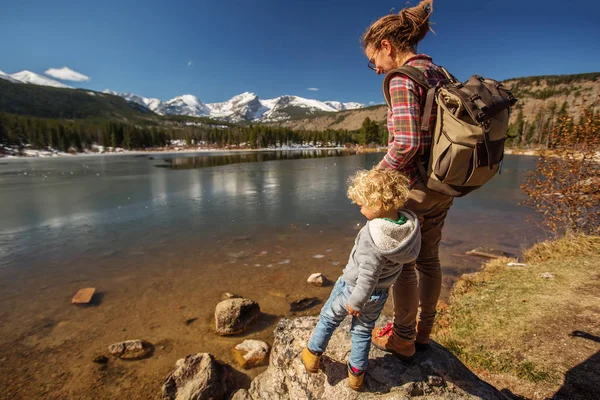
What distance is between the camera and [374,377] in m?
3.05

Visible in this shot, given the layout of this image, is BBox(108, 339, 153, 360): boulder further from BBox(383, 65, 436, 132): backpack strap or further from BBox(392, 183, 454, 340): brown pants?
BBox(383, 65, 436, 132): backpack strap

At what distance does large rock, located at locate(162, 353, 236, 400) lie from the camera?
487cm

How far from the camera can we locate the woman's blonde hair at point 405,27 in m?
2.61

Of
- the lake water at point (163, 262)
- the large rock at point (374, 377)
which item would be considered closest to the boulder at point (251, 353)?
the lake water at point (163, 262)

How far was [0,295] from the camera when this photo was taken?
26.6 feet

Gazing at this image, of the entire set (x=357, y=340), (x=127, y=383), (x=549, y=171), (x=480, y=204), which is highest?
(x=549, y=171)

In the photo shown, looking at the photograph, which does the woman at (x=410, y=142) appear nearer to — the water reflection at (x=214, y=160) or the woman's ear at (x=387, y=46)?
the woman's ear at (x=387, y=46)

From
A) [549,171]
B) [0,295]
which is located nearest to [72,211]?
[0,295]

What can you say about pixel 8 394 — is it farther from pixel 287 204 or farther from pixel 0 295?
pixel 287 204

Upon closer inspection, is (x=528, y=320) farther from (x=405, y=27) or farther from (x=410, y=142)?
(x=405, y=27)

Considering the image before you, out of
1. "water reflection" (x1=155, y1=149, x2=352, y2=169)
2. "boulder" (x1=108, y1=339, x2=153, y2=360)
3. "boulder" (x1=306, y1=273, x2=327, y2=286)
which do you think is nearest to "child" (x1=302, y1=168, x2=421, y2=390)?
"boulder" (x1=108, y1=339, x2=153, y2=360)

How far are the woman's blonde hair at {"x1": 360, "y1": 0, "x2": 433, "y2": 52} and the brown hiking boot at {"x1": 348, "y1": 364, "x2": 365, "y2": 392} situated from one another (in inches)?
126

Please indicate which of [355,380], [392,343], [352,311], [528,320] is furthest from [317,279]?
[352,311]

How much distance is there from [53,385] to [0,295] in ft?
15.7
